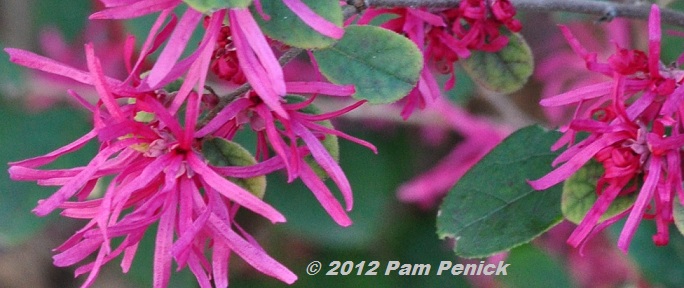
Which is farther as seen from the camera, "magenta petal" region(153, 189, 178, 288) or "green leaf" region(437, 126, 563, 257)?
"green leaf" region(437, 126, 563, 257)

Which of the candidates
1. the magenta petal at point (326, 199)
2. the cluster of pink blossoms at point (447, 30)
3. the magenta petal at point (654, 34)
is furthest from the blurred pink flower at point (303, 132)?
the magenta petal at point (654, 34)

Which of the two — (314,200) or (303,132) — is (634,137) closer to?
(303,132)

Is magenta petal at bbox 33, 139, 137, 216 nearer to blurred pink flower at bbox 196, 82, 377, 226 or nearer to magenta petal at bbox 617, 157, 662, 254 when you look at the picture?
blurred pink flower at bbox 196, 82, 377, 226

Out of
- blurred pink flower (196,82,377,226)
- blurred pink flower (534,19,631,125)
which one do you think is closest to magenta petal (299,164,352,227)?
blurred pink flower (196,82,377,226)

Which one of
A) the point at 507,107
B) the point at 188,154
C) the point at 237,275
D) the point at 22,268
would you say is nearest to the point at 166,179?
the point at 188,154

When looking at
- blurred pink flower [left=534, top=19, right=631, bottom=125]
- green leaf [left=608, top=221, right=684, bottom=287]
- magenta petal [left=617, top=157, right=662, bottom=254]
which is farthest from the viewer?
blurred pink flower [left=534, top=19, right=631, bottom=125]

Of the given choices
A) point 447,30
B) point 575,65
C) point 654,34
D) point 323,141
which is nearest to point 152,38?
point 323,141

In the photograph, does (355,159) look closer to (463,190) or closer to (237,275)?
(237,275)
